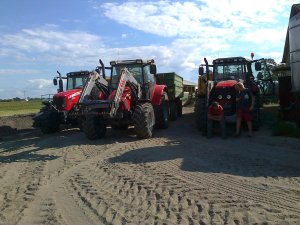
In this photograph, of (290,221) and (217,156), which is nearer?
(290,221)

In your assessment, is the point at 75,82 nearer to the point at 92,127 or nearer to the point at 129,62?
the point at 129,62

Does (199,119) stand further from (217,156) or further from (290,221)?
(290,221)

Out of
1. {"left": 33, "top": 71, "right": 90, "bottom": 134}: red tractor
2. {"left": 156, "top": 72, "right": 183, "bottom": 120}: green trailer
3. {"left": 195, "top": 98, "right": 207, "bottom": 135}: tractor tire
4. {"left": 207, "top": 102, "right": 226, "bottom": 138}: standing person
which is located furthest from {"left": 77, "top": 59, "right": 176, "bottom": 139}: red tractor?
{"left": 156, "top": 72, "right": 183, "bottom": 120}: green trailer

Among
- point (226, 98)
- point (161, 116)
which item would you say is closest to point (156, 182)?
point (226, 98)

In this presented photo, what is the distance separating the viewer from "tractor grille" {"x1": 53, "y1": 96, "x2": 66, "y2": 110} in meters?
15.4

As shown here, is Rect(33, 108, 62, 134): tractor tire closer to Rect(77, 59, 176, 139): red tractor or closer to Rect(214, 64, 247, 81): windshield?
Rect(77, 59, 176, 139): red tractor

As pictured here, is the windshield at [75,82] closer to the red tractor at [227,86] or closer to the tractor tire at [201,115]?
the red tractor at [227,86]

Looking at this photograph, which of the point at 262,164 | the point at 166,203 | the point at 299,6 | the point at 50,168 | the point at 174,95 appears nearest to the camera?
the point at 166,203

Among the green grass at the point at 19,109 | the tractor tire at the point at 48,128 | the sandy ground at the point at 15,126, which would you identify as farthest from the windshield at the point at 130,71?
the green grass at the point at 19,109

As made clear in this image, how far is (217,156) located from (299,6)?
44.2 ft

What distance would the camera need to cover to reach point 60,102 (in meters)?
15.4

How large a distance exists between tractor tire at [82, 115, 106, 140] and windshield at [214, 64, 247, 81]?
441cm

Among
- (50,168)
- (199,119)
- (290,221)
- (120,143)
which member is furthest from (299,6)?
(290,221)

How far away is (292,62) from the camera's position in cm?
1294
